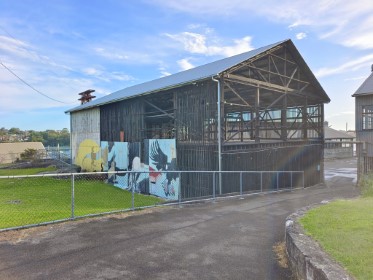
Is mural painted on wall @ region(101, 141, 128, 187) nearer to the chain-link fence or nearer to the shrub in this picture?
the chain-link fence

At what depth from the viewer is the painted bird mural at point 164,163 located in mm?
15062

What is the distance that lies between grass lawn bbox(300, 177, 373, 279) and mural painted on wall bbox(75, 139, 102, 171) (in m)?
19.0

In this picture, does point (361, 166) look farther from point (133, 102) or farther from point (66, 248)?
point (66, 248)

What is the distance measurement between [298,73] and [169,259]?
16.5 meters

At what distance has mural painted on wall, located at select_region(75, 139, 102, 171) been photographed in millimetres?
22625

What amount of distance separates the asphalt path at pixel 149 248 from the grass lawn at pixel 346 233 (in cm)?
73

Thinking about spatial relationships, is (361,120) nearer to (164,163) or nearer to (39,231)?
(164,163)

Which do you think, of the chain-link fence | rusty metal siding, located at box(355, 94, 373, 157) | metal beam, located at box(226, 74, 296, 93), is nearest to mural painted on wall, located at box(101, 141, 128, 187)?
the chain-link fence

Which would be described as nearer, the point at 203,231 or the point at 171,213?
the point at 203,231

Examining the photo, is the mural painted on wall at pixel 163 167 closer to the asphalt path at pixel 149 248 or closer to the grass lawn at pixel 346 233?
the asphalt path at pixel 149 248

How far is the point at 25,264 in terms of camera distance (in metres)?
4.28

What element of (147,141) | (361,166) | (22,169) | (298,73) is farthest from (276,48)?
(22,169)

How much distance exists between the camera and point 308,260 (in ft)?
11.7

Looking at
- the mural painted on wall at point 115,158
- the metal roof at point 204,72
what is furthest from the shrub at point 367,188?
the mural painted on wall at point 115,158
